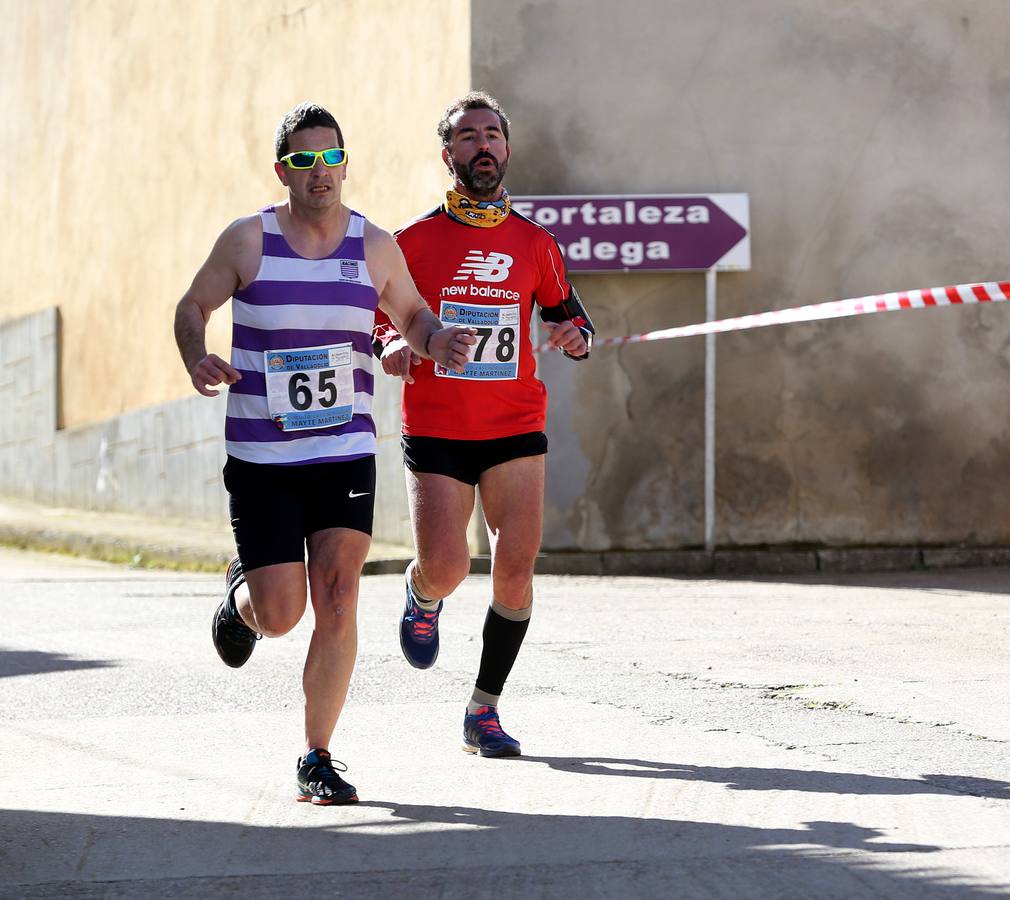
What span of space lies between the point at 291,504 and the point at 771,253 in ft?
31.3

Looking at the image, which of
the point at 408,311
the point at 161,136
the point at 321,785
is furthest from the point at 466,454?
the point at 161,136

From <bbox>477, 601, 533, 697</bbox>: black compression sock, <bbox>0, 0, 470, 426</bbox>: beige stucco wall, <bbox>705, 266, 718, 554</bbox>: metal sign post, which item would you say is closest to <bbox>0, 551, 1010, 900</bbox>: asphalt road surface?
<bbox>477, 601, 533, 697</bbox>: black compression sock

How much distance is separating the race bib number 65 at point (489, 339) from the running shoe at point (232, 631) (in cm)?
95

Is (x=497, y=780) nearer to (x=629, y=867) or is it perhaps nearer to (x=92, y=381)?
(x=629, y=867)

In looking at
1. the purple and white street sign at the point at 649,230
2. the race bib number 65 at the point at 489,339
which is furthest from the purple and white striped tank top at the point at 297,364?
the purple and white street sign at the point at 649,230

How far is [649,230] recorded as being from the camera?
13.8 m

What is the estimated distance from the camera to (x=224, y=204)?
735 inches

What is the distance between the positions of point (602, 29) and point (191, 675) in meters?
7.88

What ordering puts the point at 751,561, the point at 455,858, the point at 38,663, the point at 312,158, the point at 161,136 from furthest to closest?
the point at 161,136, the point at 751,561, the point at 38,663, the point at 312,158, the point at 455,858

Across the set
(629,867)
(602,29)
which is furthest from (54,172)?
(629,867)

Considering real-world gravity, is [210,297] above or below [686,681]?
above

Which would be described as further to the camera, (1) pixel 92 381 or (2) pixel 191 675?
(1) pixel 92 381

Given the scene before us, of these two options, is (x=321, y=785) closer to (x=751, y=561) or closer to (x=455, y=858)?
(x=455, y=858)

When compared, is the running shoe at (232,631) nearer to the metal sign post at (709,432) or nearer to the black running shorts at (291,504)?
the black running shorts at (291,504)
